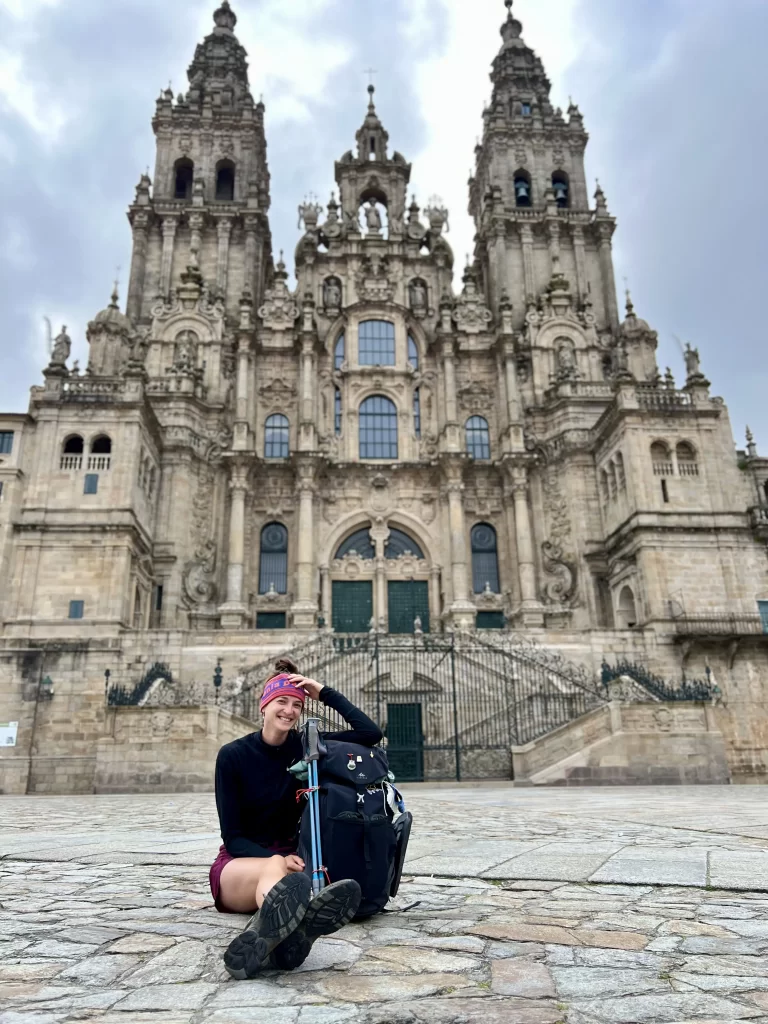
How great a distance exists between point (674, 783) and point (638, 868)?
52.1 feet

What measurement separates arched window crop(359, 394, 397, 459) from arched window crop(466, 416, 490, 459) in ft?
11.9

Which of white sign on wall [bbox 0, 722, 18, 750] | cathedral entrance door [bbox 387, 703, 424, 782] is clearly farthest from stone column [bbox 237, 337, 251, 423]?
cathedral entrance door [bbox 387, 703, 424, 782]

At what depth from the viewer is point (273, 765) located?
443 cm

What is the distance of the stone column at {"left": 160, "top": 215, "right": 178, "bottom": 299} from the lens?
37844 mm

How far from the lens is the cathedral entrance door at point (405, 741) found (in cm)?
2089

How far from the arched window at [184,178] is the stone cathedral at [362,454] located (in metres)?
0.17

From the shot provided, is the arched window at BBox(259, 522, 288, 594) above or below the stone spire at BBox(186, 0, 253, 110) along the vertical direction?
below

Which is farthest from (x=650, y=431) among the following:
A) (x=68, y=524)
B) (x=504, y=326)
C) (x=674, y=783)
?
(x=68, y=524)

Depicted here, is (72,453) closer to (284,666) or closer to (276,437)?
(276,437)

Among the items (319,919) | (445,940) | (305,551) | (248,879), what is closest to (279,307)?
(305,551)

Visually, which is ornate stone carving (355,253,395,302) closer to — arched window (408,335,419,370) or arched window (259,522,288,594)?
arched window (408,335,419,370)

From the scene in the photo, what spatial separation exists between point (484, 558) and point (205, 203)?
76.0ft

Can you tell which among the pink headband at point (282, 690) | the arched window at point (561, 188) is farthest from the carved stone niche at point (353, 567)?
the pink headband at point (282, 690)

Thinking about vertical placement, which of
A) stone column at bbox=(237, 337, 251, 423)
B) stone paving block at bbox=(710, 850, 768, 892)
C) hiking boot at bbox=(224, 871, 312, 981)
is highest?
stone column at bbox=(237, 337, 251, 423)
